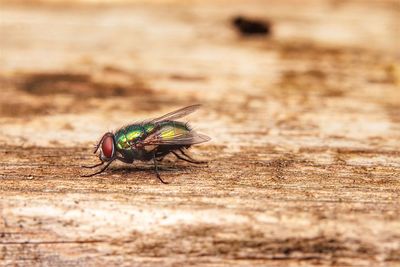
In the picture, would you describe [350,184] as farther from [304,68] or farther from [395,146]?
[304,68]

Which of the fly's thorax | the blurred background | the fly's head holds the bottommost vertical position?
the fly's head

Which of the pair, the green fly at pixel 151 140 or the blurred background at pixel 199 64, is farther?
the blurred background at pixel 199 64

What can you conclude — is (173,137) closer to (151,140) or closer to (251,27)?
(151,140)

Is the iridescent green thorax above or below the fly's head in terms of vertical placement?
above

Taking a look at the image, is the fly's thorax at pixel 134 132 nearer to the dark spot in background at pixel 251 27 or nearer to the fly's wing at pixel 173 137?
the fly's wing at pixel 173 137

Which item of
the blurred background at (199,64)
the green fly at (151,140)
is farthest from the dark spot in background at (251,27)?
the green fly at (151,140)

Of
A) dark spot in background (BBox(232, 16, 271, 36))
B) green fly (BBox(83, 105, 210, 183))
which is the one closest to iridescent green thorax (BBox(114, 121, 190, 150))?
green fly (BBox(83, 105, 210, 183))

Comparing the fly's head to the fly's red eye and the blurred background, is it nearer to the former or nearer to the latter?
the fly's red eye
